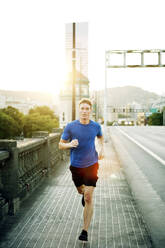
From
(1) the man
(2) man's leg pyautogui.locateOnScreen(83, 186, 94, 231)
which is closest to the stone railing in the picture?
(1) the man

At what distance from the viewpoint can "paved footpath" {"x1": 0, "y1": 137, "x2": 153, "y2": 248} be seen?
13.4 ft

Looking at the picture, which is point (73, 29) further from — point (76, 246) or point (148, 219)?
point (76, 246)

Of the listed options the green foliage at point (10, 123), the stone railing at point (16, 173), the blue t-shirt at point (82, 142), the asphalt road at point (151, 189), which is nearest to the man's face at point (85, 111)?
the blue t-shirt at point (82, 142)

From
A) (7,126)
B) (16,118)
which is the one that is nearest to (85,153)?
(7,126)

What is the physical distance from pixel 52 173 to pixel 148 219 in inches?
183

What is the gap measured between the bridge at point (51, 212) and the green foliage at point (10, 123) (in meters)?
65.9

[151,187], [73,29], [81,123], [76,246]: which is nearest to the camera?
[76,246]

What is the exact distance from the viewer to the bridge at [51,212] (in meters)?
4.15

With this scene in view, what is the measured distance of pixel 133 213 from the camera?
17.8 feet

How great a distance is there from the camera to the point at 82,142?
4168 millimetres

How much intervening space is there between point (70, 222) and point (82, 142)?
4.76ft

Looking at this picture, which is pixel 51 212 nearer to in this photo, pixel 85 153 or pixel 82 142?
pixel 85 153

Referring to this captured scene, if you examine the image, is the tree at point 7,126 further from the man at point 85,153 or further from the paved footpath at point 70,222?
the man at point 85,153

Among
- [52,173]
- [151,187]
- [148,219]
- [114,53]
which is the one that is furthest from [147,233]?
[114,53]
